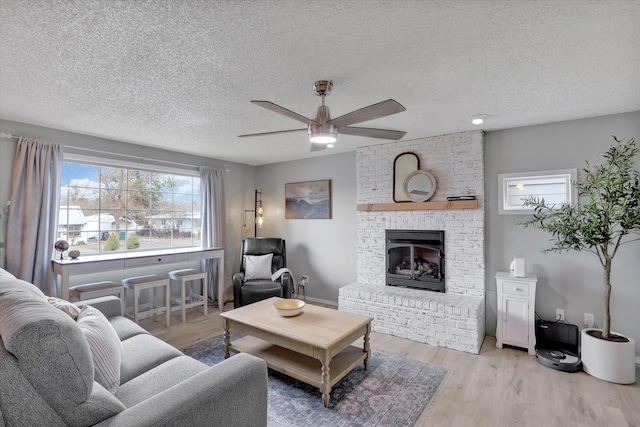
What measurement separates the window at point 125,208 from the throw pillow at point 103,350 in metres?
2.51

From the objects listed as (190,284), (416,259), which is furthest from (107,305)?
(416,259)

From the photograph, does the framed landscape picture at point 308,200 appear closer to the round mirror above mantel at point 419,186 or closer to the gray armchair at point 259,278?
the gray armchair at point 259,278

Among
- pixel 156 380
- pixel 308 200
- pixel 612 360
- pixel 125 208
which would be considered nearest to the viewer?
Result: pixel 156 380

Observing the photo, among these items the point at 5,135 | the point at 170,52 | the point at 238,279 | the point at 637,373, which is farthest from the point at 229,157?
the point at 637,373

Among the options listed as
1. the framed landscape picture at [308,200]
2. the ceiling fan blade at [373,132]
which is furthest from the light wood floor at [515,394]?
the framed landscape picture at [308,200]

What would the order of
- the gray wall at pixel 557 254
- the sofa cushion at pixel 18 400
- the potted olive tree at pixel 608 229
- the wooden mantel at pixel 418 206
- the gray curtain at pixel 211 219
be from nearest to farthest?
the sofa cushion at pixel 18 400 < the potted olive tree at pixel 608 229 < the gray wall at pixel 557 254 < the wooden mantel at pixel 418 206 < the gray curtain at pixel 211 219

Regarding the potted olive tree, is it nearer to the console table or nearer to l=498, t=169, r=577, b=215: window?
l=498, t=169, r=577, b=215: window

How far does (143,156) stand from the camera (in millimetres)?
4242

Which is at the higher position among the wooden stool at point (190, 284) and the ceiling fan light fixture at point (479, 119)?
the ceiling fan light fixture at point (479, 119)

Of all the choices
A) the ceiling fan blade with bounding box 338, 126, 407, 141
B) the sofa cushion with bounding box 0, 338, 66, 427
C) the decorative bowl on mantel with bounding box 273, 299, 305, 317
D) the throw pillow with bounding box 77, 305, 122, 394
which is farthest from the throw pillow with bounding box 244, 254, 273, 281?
the sofa cushion with bounding box 0, 338, 66, 427

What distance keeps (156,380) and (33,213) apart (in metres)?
2.76

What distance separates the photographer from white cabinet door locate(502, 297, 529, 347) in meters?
3.16

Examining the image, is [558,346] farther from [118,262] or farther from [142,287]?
[118,262]

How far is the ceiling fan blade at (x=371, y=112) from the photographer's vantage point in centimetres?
185
